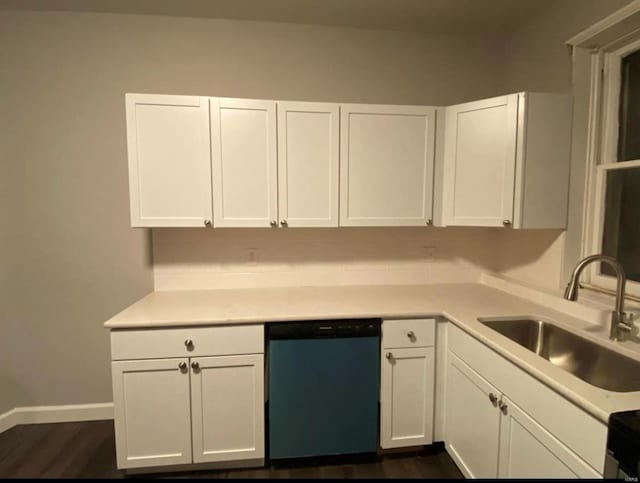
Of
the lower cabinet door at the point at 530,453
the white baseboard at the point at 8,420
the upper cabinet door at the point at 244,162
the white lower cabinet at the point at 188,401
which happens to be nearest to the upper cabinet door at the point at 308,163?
the upper cabinet door at the point at 244,162

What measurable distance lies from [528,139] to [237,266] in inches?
76.4

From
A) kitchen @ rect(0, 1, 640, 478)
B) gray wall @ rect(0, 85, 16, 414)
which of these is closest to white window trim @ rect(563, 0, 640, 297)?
kitchen @ rect(0, 1, 640, 478)

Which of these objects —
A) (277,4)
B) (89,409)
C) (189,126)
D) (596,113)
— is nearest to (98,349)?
(89,409)

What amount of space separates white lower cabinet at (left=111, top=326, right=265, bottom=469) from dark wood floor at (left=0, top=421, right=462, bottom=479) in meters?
0.19

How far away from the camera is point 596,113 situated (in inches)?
69.8

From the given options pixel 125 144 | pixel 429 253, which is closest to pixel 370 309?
pixel 429 253

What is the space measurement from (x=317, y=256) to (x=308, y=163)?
693 mm

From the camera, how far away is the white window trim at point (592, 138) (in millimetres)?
1724

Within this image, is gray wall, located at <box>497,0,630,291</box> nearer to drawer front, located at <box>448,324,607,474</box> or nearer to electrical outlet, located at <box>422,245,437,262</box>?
electrical outlet, located at <box>422,245,437,262</box>

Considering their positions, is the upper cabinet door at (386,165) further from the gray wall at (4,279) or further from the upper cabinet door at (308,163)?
the gray wall at (4,279)

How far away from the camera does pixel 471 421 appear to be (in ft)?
5.25

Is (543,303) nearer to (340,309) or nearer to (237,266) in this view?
(340,309)

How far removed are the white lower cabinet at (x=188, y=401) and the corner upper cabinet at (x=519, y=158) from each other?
1535 mm

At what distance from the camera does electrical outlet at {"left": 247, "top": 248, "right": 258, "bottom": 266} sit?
90.2 inches
